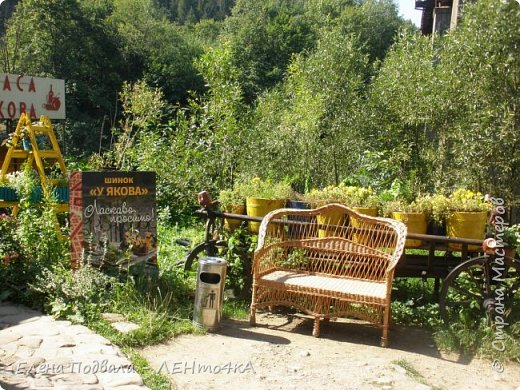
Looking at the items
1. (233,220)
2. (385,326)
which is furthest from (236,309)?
(385,326)

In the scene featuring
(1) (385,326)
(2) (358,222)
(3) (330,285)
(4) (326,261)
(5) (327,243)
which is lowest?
(1) (385,326)

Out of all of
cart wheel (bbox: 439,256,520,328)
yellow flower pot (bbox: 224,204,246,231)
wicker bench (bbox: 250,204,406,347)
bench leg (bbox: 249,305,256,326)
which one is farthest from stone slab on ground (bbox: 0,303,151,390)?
cart wheel (bbox: 439,256,520,328)

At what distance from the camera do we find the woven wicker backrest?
4.86 m

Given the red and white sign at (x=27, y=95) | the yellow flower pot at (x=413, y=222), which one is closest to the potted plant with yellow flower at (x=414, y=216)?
the yellow flower pot at (x=413, y=222)

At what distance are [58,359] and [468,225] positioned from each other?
337 centimetres

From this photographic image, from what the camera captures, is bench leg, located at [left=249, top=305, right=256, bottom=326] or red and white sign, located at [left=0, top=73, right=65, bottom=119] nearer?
bench leg, located at [left=249, top=305, right=256, bottom=326]

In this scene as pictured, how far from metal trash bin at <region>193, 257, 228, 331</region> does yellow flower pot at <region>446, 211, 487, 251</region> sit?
199 centimetres

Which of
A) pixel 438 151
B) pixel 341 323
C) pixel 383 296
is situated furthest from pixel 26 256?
pixel 438 151

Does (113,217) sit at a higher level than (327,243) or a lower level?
higher

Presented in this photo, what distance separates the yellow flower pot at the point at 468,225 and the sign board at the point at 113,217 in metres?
2.75

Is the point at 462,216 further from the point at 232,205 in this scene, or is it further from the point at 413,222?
the point at 232,205

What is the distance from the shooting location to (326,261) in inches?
199

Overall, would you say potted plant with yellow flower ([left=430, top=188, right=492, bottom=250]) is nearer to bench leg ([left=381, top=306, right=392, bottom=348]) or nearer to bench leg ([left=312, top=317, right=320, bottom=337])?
bench leg ([left=381, top=306, right=392, bottom=348])

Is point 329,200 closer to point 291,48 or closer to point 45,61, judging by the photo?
point 45,61
